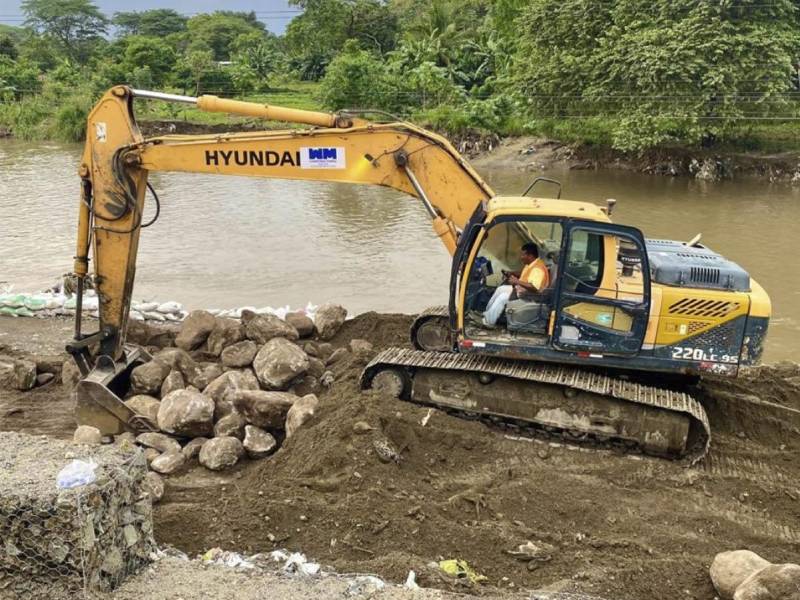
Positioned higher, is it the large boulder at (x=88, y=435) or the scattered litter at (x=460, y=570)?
the large boulder at (x=88, y=435)

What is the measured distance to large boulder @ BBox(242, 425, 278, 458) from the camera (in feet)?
22.8

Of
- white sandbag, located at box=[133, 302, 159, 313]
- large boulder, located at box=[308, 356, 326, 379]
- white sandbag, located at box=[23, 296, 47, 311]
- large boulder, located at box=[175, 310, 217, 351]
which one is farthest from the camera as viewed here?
white sandbag, located at box=[23, 296, 47, 311]

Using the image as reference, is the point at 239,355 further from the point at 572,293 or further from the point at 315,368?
the point at 572,293

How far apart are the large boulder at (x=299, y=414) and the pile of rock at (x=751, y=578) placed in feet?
12.0

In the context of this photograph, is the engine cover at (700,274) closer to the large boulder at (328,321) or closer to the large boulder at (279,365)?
the large boulder at (279,365)

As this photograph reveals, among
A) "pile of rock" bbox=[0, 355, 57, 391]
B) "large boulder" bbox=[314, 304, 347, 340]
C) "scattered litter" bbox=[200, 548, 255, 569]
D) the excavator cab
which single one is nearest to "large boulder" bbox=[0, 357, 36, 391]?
"pile of rock" bbox=[0, 355, 57, 391]

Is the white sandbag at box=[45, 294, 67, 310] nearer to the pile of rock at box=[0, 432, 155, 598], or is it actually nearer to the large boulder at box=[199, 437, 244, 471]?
the large boulder at box=[199, 437, 244, 471]

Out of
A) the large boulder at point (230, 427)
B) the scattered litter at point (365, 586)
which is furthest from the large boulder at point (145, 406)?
the scattered litter at point (365, 586)

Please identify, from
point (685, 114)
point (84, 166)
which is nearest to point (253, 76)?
point (685, 114)

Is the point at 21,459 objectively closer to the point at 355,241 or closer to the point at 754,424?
the point at 754,424

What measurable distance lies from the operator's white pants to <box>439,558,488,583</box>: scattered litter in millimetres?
2529

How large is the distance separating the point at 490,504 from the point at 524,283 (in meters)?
2.06

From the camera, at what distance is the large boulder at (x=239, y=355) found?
8.41 metres

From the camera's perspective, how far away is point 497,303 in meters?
7.04
